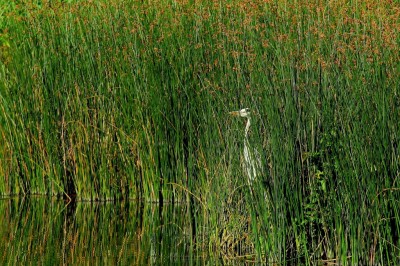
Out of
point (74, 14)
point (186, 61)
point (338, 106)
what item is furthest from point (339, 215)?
point (74, 14)

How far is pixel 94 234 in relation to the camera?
7.68 meters

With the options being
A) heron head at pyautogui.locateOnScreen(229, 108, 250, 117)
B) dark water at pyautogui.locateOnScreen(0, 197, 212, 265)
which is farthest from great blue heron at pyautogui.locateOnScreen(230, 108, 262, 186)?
dark water at pyautogui.locateOnScreen(0, 197, 212, 265)

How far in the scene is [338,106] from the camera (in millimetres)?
5926

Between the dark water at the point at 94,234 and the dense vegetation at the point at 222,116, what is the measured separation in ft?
0.85

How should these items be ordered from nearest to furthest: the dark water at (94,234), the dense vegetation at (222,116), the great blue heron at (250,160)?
1. the dense vegetation at (222,116)
2. the great blue heron at (250,160)
3. the dark water at (94,234)

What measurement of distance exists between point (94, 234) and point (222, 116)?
1.57m

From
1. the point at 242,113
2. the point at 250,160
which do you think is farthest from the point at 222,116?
the point at 250,160

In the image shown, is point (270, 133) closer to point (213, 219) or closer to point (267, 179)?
point (267, 179)

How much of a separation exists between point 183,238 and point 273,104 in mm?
1613

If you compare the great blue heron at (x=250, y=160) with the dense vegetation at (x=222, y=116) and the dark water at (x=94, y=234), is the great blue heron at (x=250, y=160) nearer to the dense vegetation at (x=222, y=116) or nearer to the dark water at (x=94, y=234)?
the dense vegetation at (x=222, y=116)

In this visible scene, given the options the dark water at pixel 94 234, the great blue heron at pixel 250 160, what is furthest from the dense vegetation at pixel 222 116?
the dark water at pixel 94 234

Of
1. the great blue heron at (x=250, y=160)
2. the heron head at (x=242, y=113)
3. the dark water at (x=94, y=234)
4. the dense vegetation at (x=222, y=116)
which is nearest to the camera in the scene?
the dense vegetation at (x=222, y=116)

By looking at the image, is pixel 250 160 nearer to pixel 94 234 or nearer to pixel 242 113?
pixel 242 113

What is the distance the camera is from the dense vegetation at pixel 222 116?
19.7 ft
